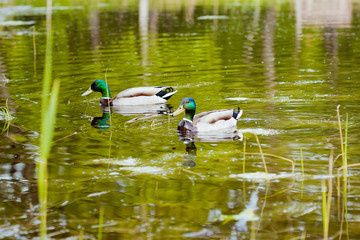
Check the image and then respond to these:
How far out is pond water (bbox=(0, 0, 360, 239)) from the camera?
6.02 metres

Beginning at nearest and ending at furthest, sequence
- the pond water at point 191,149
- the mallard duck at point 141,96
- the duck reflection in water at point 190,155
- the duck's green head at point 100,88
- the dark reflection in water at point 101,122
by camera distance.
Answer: the pond water at point 191,149, the duck reflection in water at point 190,155, the dark reflection in water at point 101,122, the mallard duck at point 141,96, the duck's green head at point 100,88

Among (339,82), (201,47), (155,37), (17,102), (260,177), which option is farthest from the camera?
(155,37)

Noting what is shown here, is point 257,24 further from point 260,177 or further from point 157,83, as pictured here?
point 260,177

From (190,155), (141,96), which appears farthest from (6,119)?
(190,155)

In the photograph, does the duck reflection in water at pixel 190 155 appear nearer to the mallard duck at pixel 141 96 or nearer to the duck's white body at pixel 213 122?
the duck's white body at pixel 213 122

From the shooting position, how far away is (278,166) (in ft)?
25.2

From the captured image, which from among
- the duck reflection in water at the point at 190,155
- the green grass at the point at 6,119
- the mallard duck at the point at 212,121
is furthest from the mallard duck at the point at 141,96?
the duck reflection in water at the point at 190,155

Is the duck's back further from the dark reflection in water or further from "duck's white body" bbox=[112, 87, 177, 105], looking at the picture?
"duck's white body" bbox=[112, 87, 177, 105]

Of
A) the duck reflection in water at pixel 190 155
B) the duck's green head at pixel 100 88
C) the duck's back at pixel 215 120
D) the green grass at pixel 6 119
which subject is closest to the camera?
the duck reflection in water at pixel 190 155

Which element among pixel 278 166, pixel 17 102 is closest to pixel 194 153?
pixel 278 166

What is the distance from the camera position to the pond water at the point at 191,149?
6023 millimetres

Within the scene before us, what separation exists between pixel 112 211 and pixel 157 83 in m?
8.91

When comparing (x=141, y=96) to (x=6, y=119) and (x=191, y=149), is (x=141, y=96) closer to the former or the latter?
(x=6, y=119)

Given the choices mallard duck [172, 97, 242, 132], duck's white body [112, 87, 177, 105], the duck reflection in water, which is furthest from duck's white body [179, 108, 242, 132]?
duck's white body [112, 87, 177, 105]
